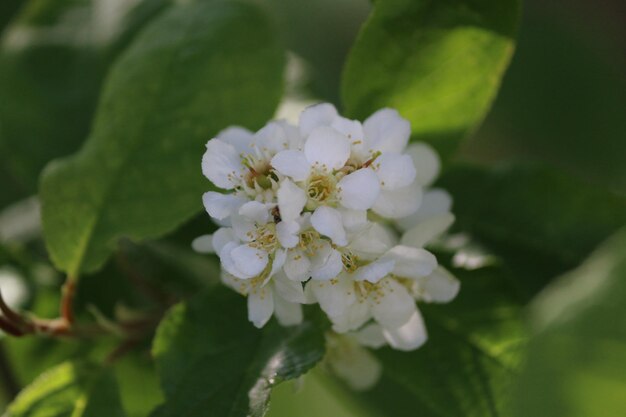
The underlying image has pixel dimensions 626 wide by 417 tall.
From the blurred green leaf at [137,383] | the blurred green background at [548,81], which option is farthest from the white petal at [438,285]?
the blurred green background at [548,81]

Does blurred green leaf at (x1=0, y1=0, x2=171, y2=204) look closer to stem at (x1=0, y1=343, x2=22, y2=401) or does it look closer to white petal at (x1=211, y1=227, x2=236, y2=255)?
stem at (x1=0, y1=343, x2=22, y2=401)

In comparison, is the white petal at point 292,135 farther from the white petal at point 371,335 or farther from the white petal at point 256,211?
the white petal at point 371,335

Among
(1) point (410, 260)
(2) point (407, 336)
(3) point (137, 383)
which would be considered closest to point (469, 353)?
(2) point (407, 336)

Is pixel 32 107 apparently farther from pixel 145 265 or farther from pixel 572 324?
pixel 572 324

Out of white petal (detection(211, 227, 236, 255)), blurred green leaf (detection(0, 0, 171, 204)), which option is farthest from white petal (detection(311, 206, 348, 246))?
blurred green leaf (detection(0, 0, 171, 204))

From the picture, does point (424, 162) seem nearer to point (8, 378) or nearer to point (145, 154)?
point (145, 154)

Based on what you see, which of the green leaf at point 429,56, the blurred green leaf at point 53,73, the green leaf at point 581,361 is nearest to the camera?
the green leaf at point 581,361
